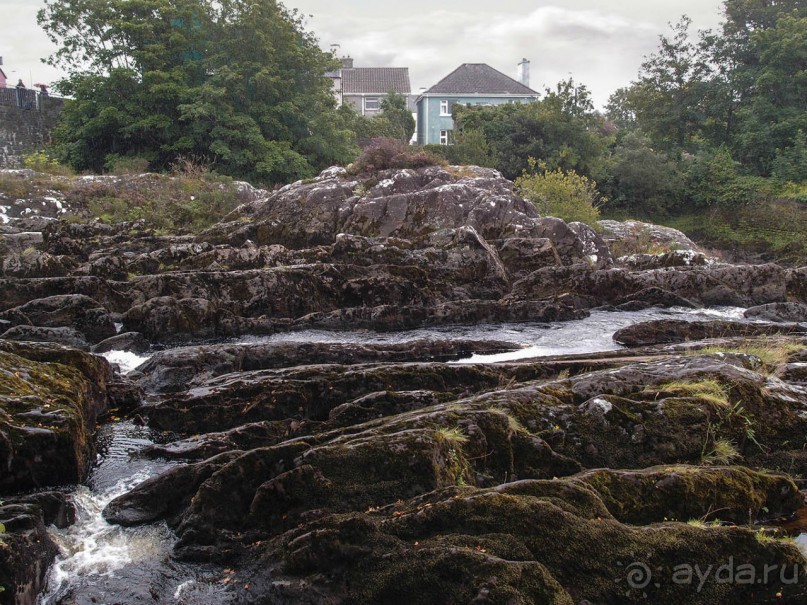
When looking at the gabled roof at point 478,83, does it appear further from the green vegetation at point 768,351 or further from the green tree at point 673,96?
the green vegetation at point 768,351

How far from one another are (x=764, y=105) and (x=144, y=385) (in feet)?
131

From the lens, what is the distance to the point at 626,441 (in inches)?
256

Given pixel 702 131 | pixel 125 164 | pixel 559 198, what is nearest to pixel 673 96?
pixel 702 131

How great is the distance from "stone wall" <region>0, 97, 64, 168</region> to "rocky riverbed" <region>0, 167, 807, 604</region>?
78.3 feet

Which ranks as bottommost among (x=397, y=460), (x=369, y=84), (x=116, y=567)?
(x=116, y=567)

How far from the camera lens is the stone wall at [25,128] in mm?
32844

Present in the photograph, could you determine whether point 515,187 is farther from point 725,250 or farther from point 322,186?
point 725,250

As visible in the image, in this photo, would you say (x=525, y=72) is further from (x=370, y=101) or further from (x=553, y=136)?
(x=553, y=136)

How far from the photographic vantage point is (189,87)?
31.9m

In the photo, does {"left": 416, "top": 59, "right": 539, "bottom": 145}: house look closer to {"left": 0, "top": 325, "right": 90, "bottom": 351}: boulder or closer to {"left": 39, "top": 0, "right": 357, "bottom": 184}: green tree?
{"left": 39, "top": 0, "right": 357, "bottom": 184}: green tree

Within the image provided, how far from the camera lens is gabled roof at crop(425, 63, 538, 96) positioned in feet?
193

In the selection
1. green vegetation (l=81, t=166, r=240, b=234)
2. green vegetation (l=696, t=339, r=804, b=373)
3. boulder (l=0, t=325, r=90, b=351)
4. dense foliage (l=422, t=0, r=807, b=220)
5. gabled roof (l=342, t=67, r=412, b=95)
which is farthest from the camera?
gabled roof (l=342, t=67, r=412, b=95)

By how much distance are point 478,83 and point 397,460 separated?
5890cm

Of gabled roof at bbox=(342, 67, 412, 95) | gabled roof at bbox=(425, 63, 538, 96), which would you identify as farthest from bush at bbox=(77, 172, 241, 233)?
gabled roof at bbox=(342, 67, 412, 95)
